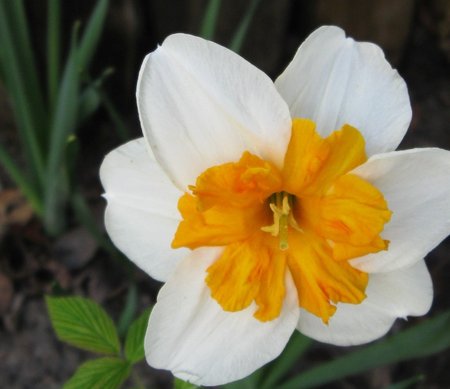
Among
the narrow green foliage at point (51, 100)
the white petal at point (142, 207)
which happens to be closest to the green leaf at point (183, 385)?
the white petal at point (142, 207)

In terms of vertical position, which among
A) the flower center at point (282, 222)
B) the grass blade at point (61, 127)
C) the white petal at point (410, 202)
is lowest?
the grass blade at point (61, 127)

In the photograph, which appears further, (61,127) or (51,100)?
(51,100)

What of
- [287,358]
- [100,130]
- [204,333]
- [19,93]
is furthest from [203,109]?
[100,130]

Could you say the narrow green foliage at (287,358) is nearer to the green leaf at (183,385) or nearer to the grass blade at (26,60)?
the green leaf at (183,385)

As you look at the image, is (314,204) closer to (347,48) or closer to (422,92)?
(347,48)

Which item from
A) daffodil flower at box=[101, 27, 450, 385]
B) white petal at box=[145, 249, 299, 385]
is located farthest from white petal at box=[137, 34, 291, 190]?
white petal at box=[145, 249, 299, 385]

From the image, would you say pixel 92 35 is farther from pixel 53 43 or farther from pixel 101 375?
pixel 101 375
